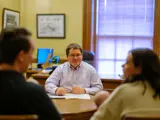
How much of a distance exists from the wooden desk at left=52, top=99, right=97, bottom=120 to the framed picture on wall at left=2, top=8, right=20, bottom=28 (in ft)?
10.8

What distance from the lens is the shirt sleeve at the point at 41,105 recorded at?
122cm

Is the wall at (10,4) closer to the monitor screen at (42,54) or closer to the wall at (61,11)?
the wall at (61,11)

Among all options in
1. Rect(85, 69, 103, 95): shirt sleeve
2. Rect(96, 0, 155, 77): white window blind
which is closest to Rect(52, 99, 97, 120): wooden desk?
Rect(85, 69, 103, 95): shirt sleeve

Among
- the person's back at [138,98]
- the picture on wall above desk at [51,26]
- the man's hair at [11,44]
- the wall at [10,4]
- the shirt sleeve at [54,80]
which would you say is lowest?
the shirt sleeve at [54,80]

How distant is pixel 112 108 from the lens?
170 cm

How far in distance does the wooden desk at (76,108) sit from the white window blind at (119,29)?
3538 mm

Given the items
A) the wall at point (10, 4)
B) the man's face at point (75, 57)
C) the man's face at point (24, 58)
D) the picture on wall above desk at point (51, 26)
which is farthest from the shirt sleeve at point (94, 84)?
the picture on wall above desk at point (51, 26)

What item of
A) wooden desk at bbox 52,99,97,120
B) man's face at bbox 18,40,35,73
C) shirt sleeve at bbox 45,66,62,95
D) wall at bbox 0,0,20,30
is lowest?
wooden desk at bbox 52,99,97,120

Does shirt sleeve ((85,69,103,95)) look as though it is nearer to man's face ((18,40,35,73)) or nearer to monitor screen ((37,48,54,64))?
man's face ((18,40,35,73))

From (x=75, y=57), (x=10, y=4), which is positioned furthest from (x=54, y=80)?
(x=10, y=4)

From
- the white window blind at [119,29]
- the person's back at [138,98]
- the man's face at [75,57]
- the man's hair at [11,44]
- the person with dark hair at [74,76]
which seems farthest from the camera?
the white window blind at [119,29]

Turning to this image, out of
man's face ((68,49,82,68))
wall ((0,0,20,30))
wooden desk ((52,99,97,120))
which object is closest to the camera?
wooden desk ((52,99,97,120))

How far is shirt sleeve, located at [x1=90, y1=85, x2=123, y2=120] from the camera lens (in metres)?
1.68

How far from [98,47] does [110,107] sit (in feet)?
13.9
